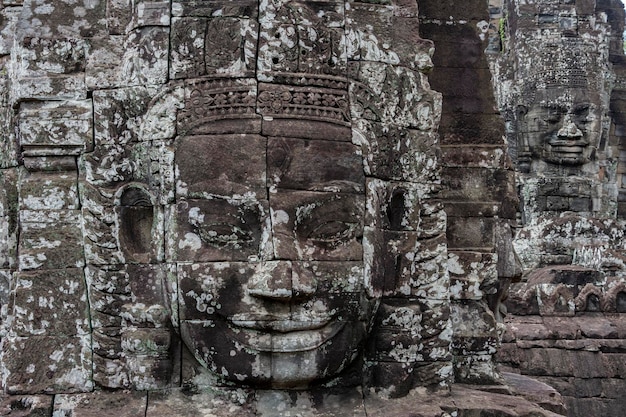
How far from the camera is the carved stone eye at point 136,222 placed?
5.16 metres

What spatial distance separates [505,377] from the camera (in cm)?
683

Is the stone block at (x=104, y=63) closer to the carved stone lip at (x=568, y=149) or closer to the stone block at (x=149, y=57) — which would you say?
the stone block at (x=149, y=57)

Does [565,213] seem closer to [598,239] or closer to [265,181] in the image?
[598,239]

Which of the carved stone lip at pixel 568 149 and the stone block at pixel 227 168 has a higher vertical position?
the carved stone lip at pixel 568 149

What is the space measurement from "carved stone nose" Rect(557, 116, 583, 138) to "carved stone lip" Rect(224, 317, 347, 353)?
14850 millimetres

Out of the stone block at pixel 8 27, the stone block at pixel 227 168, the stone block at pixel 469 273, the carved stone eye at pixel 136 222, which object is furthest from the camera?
the stone block at pixel 469 273

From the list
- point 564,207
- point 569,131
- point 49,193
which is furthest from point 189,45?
point 569,131

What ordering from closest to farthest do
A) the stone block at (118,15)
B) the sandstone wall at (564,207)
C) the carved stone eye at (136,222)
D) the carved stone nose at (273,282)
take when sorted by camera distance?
the carved stone nose at (273,282) → the carved stone eye at (136,222) → the stone block at (118,15) → the sandstone wall at (564,207)

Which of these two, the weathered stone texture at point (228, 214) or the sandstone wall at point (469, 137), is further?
the sandstone wall at point (469, 137)

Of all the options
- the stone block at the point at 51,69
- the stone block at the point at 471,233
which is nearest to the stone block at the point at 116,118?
the stone block at the point at 51,69

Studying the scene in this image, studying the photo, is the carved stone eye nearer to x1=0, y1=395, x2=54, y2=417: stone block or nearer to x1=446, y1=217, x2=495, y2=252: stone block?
x1=0, y1=395, x2=54, y2=417: stone block

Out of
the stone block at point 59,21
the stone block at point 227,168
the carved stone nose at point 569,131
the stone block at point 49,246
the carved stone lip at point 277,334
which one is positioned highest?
the carved stone nose at point 569,131

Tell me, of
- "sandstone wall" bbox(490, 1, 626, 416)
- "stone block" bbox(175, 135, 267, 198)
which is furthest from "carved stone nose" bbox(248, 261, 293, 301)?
"sandstone wall" bbox(490, 1, 626, 416)

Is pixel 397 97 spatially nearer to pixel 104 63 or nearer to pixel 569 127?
pixel 104 63
